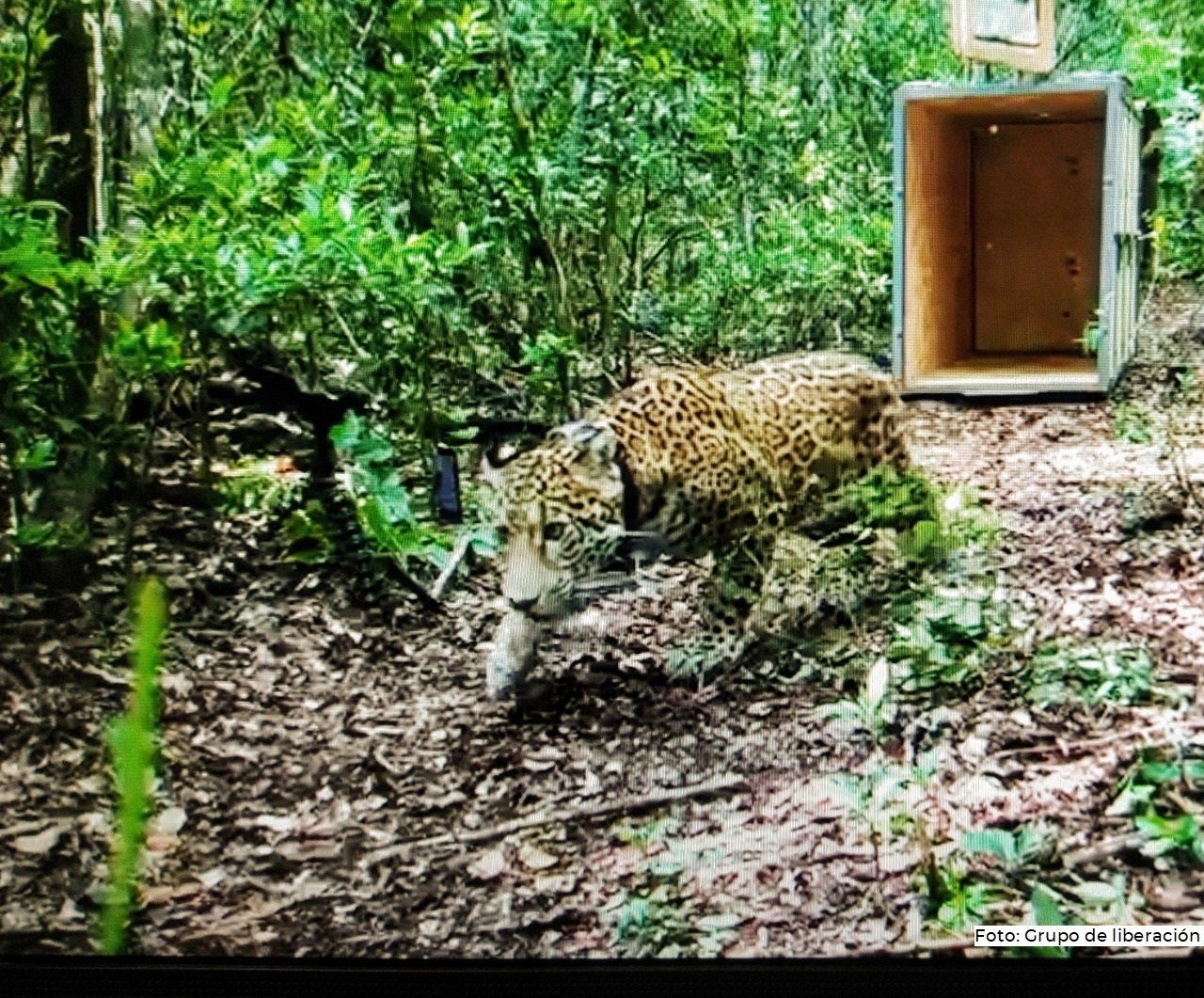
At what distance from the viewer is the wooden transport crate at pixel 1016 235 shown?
1.65m

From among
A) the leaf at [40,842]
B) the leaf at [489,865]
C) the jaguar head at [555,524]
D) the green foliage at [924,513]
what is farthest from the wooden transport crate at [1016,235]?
the leaf at [40,842]

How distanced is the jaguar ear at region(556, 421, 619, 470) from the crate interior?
34cm

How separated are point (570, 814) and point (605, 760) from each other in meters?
0.07

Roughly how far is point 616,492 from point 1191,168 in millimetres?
733

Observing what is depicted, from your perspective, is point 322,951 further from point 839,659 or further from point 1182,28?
point 1182,28

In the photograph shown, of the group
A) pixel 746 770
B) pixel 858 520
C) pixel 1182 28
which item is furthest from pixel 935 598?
pixel 1182 28

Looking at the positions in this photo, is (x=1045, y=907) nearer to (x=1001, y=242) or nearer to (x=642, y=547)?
(x=642, y=547)

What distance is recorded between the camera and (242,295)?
1.74 metres

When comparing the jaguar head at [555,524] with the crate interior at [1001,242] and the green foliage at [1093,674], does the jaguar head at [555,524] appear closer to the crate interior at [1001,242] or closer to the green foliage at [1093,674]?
the crate interior at [1001,242]

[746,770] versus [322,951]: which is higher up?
[746,770]

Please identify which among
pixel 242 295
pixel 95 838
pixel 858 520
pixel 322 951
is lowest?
pixel 322 951

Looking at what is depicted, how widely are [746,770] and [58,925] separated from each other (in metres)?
0.83

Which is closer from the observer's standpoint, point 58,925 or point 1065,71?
point 1065,71

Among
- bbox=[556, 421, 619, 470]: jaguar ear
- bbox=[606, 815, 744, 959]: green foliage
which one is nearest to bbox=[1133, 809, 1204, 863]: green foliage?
bbox=[606, 815, 744, 959]: green foliage
